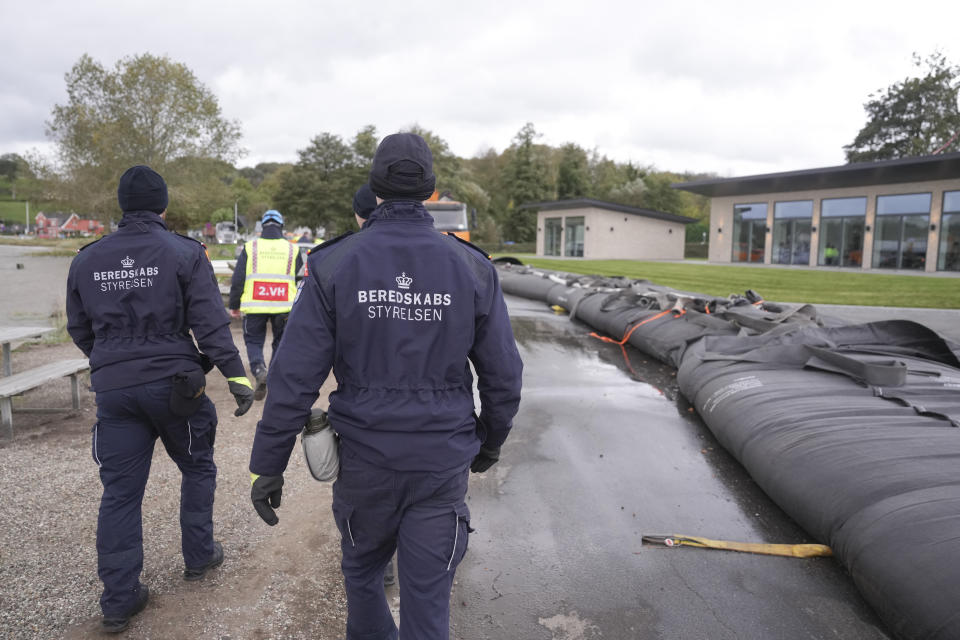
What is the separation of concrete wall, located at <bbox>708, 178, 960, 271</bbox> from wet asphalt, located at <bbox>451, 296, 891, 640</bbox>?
2821 cm

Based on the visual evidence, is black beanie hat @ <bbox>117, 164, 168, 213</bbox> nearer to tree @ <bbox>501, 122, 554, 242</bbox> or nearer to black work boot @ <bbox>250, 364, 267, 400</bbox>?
black work boot @ <bbox>250, 364, 267, 400</bbox>

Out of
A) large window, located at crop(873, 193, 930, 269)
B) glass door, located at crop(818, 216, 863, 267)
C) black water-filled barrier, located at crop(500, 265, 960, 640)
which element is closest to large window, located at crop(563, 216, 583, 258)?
glass door, located at crop(818, 216, 863, 267)

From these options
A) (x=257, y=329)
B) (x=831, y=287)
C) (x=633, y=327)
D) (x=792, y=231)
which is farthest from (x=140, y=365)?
(x=792, y=231)

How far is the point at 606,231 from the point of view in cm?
4141

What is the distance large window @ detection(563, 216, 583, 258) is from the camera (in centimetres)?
4200

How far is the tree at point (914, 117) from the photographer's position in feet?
156

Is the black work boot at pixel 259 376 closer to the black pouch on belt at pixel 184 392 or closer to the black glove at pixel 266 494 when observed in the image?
the black pouch on belt at pixel 184 392

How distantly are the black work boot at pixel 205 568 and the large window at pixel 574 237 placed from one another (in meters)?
39.7

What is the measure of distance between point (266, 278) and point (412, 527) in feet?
17.2

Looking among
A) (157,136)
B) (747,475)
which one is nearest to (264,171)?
(157,136)

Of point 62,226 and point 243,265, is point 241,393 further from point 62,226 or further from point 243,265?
point 62,226

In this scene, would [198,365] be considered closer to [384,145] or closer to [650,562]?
[384,145]

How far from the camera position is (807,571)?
3.24 metres

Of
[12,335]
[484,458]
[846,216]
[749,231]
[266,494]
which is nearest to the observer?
[266,494]
